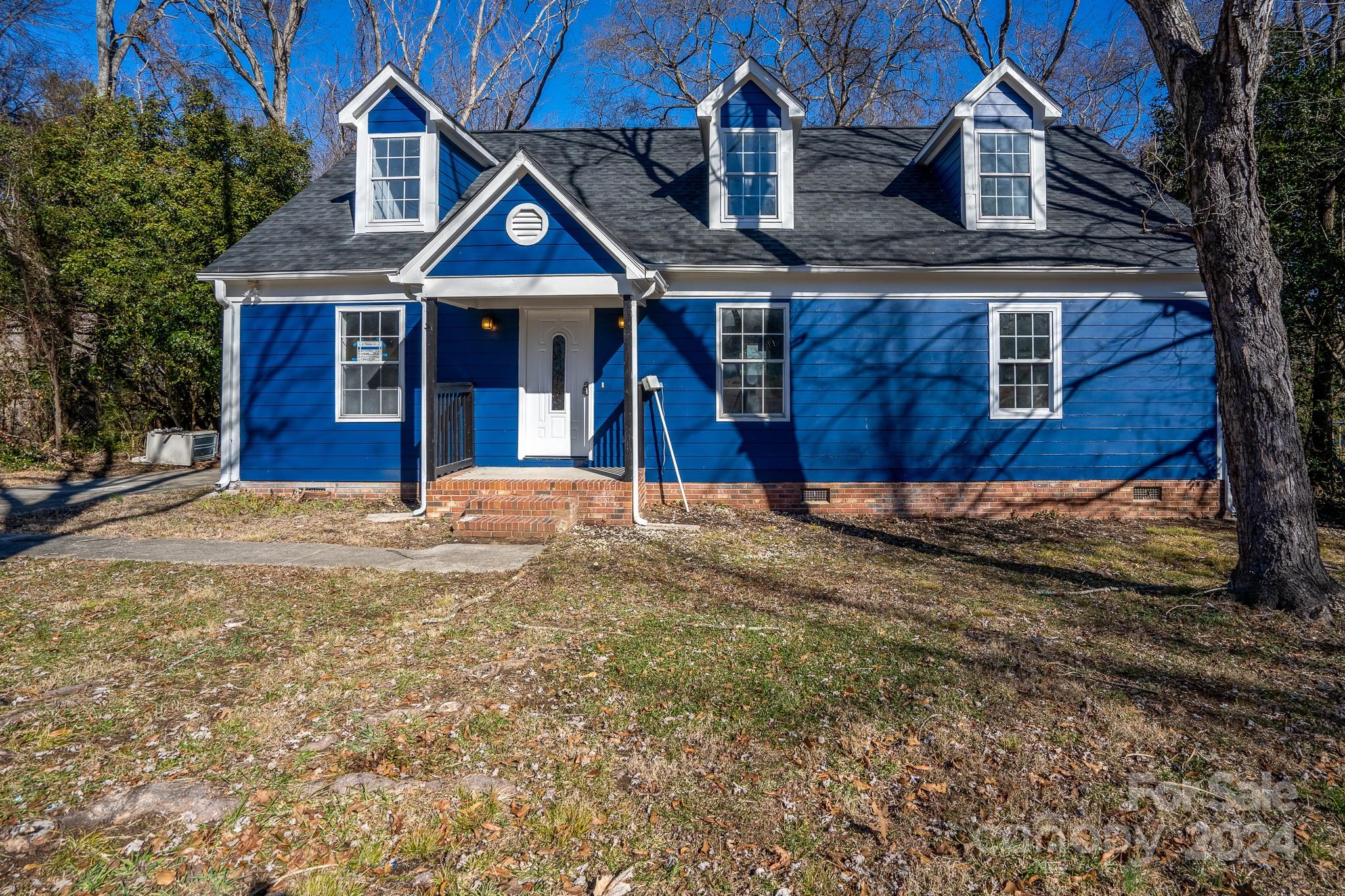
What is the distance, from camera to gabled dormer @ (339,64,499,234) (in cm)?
1057

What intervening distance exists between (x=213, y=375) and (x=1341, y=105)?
18854 millimetres

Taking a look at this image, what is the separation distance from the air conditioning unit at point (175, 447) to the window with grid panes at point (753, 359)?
10258 mm

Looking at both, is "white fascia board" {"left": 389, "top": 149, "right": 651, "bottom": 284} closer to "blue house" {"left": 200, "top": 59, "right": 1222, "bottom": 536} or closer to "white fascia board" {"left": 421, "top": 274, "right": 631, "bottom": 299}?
"white fascia board" {"left": 421, "top": 274, "right": 631, "bottom": 299}

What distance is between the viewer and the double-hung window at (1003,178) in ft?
34.4

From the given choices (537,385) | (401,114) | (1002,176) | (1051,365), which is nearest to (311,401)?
(537,385)

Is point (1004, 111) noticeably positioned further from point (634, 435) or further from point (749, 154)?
point (634, 435)

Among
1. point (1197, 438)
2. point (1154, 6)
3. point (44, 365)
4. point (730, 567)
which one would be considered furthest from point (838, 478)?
point (44, 365)

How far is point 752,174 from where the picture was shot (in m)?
10.5

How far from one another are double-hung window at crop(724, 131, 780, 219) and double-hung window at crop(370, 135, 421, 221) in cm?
434

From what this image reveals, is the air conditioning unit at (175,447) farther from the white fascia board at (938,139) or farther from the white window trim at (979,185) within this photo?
the white window trim at (979,185)

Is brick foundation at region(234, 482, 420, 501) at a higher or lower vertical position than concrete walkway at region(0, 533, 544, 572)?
higher

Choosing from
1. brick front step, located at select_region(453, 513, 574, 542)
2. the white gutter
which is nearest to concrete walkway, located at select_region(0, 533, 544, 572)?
brick front step, located at select_region(453, 513, 574, 542)

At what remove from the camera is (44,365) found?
14109 mm

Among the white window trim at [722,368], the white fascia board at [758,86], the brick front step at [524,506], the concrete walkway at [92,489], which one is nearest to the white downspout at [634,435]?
the brick front step at [524,506]
